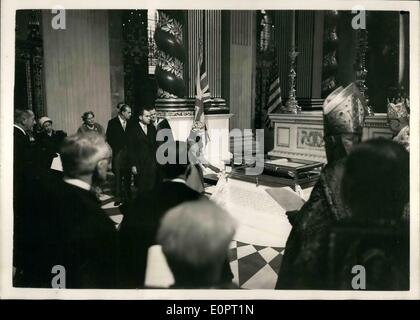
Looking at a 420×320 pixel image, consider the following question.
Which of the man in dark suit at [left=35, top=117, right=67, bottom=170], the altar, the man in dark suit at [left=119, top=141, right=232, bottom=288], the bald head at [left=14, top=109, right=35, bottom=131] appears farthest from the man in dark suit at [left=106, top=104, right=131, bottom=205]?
the altar

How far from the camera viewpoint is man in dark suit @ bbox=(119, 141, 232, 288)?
80.5 inches

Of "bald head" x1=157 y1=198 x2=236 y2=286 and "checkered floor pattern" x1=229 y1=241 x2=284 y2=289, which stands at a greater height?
"bald head" x1=157 y1=198 x2=236 y2=286

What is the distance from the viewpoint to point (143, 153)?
85.5 inches

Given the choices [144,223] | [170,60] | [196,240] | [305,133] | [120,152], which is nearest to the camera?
[196,240]

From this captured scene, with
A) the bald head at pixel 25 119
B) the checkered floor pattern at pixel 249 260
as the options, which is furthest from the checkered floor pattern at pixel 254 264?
the bald head at pixel 25 119

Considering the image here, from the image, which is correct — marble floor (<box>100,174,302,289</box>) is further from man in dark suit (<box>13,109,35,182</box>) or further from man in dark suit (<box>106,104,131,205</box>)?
man in dark suit (<box>13,109,35,182</box>)

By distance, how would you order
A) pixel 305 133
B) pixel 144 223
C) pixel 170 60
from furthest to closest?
pixel 305 133, pixel 170 60, pixel 144 223

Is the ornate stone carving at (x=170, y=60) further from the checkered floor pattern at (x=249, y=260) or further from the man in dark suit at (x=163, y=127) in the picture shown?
the checkered floor pattern at (x=249, y=260)

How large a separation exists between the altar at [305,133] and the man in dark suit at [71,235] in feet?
4.64

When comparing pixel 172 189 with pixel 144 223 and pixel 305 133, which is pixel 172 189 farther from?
pixel 305 133

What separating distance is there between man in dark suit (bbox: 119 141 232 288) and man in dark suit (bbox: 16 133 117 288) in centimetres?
8

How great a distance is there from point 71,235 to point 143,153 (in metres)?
0.64

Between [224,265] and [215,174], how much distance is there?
0.60 meters

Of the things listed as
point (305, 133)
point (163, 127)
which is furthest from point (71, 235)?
point (305, 133)
